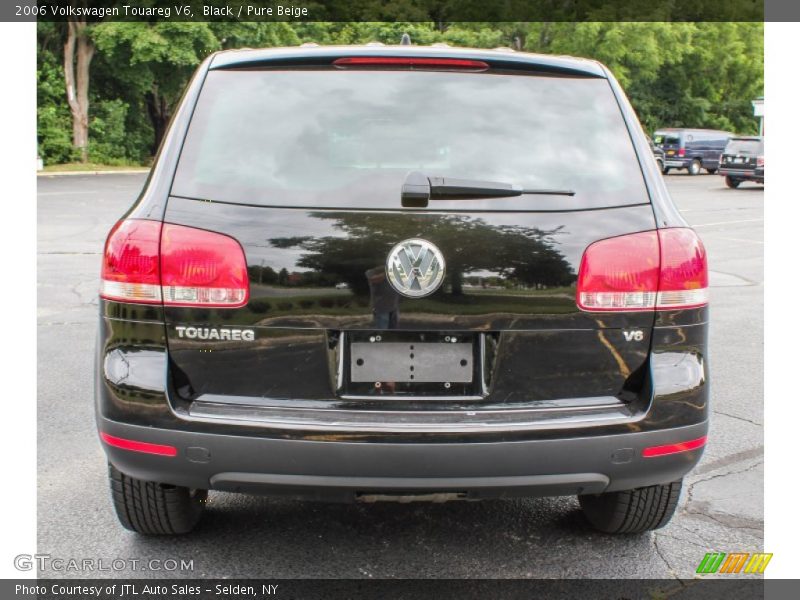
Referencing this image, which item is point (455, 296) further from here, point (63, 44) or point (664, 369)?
point (63, 44)

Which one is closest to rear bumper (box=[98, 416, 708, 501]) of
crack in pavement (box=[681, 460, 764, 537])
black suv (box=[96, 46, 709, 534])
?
black suv (box=[96, 46, 709, 534])

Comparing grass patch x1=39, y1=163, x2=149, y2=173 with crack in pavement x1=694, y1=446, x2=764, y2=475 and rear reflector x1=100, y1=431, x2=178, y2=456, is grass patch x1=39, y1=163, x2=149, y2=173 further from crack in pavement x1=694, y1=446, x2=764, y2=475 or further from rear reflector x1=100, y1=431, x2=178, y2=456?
rear reflector x1=100, y1=431, x2=178, y2=456

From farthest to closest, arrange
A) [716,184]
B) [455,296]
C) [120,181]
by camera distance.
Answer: [716,184], [120,181], [455,296]

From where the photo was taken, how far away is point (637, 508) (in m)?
3.36

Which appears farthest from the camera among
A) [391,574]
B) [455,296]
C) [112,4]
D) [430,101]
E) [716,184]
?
[112,4]

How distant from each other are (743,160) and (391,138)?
2934cm

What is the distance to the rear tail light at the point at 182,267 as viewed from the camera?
2.72 m

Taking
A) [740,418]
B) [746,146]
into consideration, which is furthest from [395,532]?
[746,146]

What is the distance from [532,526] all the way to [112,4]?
3703 cm

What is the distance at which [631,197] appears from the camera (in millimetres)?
2875

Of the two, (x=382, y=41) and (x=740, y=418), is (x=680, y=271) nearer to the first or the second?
(x=740, y=418)

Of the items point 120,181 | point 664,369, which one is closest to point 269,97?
point 664,369

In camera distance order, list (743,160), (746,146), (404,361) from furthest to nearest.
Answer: (746,146) < (743,160) < (404,361)

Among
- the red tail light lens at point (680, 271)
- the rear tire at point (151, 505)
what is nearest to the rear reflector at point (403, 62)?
the red tail light lens at point (680, 271)
